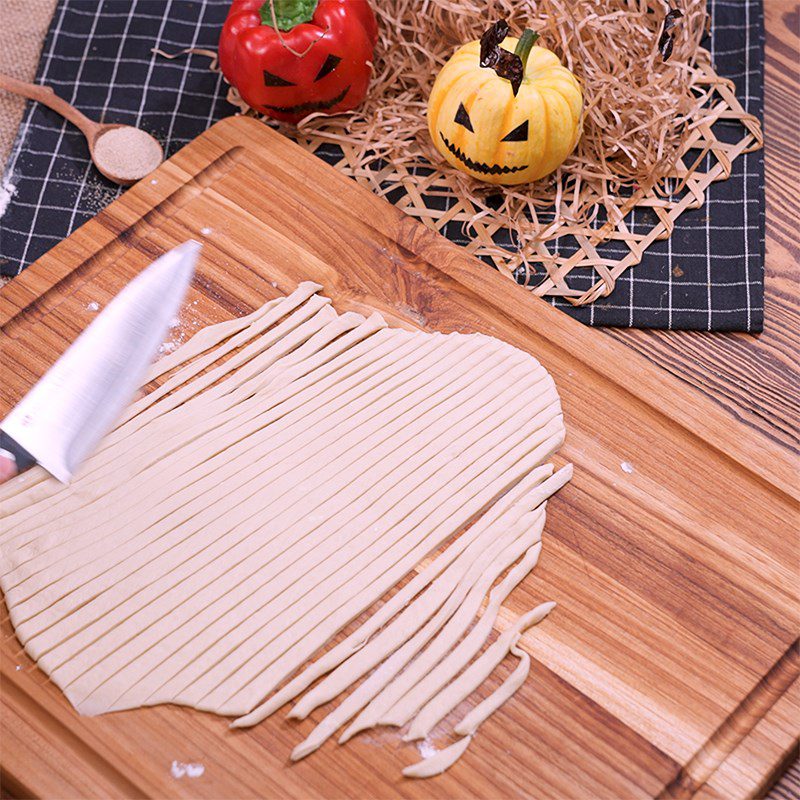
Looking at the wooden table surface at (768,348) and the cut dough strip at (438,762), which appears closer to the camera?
the cut dough strip at (438,762)

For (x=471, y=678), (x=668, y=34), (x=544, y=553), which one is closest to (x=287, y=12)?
(x=668, y=34)

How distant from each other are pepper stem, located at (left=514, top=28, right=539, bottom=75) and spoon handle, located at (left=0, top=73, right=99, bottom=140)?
77cm

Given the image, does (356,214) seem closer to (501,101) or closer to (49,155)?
(501,101)

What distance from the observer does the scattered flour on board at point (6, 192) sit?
174 centimetres

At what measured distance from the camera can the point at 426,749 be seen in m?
1.23

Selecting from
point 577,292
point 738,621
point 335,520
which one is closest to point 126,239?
point 335,520

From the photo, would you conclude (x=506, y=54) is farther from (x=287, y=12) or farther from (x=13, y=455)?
(x=13, y=455)

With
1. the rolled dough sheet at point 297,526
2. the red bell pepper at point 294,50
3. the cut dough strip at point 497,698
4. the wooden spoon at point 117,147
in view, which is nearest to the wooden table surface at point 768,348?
the rolled dough sheet at point 297,526

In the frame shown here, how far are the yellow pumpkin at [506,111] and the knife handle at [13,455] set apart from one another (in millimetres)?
857

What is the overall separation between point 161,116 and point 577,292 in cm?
84

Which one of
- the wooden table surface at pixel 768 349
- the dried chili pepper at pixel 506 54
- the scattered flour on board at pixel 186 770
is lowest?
the scattered flour on board at pixel 186 770

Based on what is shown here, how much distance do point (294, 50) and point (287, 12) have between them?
0.07 metres

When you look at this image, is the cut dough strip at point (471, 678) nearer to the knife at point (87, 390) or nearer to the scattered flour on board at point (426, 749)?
the scattered flour on board at point (426, 749)

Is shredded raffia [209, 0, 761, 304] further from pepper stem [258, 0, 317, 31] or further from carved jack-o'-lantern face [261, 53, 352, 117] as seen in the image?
pepper stem [258, 0, 317, 31]
